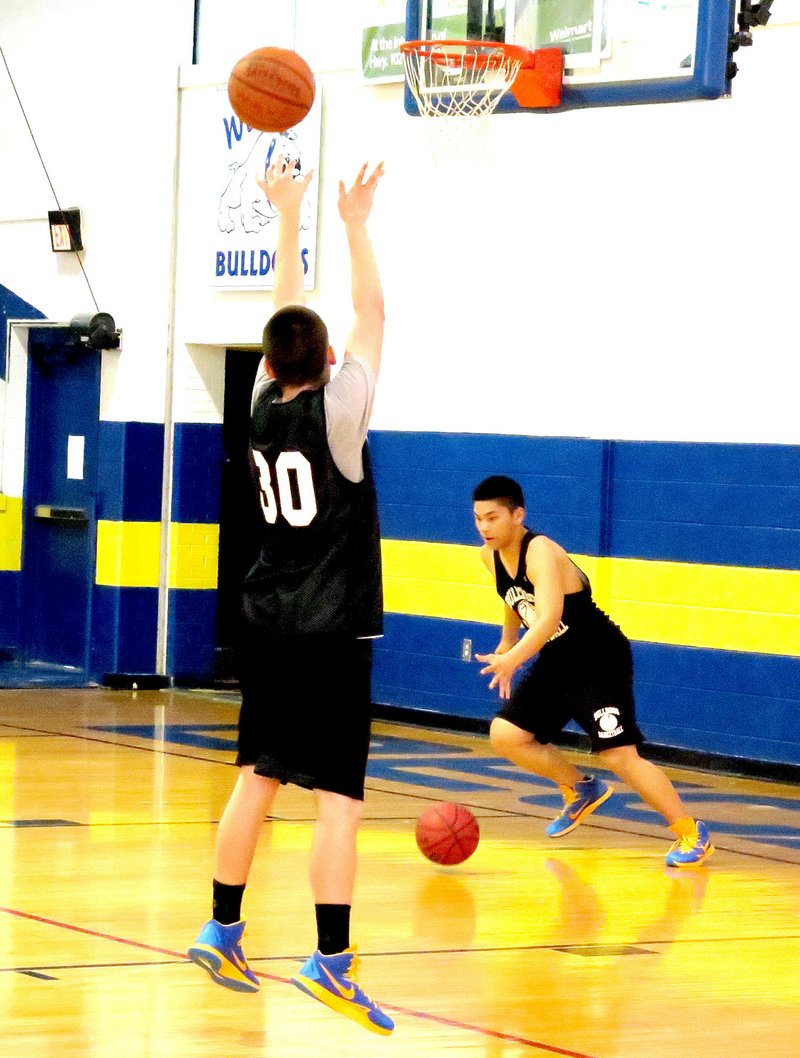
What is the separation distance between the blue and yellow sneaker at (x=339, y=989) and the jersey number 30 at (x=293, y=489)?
3.60 ft

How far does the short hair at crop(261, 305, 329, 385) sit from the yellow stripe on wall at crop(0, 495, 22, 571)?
10.2m

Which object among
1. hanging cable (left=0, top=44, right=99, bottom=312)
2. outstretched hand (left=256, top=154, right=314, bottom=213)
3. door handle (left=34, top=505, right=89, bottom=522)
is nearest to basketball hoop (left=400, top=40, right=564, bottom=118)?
outstretched hand (left=256, top=154, right=314, bottom=213)

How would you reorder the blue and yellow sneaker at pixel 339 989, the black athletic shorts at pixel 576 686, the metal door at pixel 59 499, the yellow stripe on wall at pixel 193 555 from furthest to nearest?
the metal door at pixel 59 499, the yellow stripe on wall at pixel 193 555, the black athletic shorts at pixel 576 686, the blue and yellow sneaker at pixel 339 989

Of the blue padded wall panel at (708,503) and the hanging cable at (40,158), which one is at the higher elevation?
the hanging cable at (40,158)

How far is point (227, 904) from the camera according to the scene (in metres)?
5.12

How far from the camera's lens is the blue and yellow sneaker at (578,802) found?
8531 mm

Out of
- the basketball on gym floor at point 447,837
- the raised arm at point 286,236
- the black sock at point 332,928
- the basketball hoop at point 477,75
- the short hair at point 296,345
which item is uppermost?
the basketball hoop at point 477,75

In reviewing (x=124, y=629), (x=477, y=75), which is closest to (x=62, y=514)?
(x=124, y=629)

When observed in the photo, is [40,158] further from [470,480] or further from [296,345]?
[296,345]

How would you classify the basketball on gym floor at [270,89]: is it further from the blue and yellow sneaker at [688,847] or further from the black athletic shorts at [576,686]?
the blue and yellow sneaker at [688,847]

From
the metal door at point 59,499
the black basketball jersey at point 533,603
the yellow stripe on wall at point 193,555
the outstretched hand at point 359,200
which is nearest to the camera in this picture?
the outstretched hand at point 359,200

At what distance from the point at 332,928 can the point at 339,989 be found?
6.0 inches

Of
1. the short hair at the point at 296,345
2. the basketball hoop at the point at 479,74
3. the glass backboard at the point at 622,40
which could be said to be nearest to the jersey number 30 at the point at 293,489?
the short hair at the point at 296,345

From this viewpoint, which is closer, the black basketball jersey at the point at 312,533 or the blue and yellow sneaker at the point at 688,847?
the black basketball jersey at the point at 312,533
